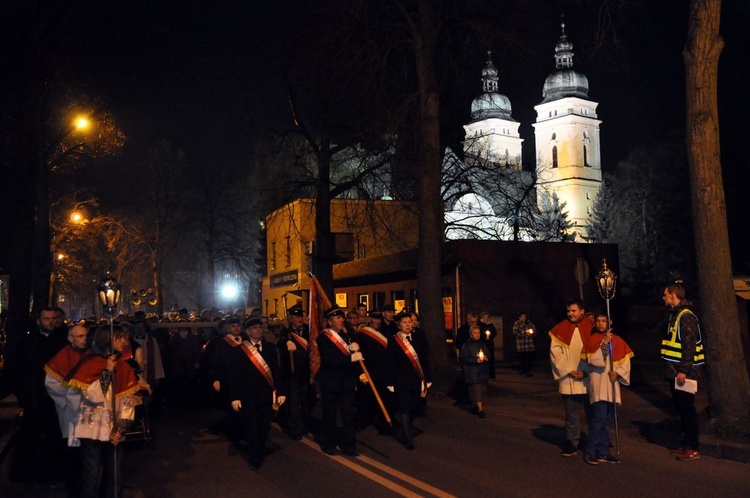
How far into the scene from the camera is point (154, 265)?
181 feet

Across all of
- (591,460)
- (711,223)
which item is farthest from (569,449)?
(711,223)

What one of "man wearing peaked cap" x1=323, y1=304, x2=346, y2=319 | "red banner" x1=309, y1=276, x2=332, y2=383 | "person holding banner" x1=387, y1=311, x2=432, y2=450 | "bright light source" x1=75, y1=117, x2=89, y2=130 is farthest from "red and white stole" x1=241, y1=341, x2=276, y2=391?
"bright light source" x1=75, y1=117, x2=89, y2=130

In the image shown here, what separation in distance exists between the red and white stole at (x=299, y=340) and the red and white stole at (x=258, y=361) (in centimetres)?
308

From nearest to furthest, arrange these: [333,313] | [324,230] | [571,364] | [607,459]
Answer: [607,459], [571,364], [333,313], [324,230]

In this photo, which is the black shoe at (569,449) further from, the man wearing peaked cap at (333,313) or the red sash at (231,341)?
the red sash at (231,341)

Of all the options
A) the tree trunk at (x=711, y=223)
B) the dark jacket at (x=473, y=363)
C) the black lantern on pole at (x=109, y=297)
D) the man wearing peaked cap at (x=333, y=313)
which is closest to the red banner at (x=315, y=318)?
the man wearing peaked cap at (x=333, y=313)

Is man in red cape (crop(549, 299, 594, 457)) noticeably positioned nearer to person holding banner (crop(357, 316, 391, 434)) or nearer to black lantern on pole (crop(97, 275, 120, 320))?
person holding banner (crop(357, 316, 391, 434))

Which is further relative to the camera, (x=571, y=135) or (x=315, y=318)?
(x=571, y=135)

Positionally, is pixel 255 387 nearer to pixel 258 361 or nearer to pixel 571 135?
pixel 258 361

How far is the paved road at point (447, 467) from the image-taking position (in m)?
8.71

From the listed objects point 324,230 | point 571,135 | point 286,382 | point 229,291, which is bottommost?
point 286,382

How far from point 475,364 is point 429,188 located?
20.0ft

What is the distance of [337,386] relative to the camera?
1109 cm

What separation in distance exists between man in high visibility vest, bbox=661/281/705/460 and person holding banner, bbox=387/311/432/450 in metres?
3.48
